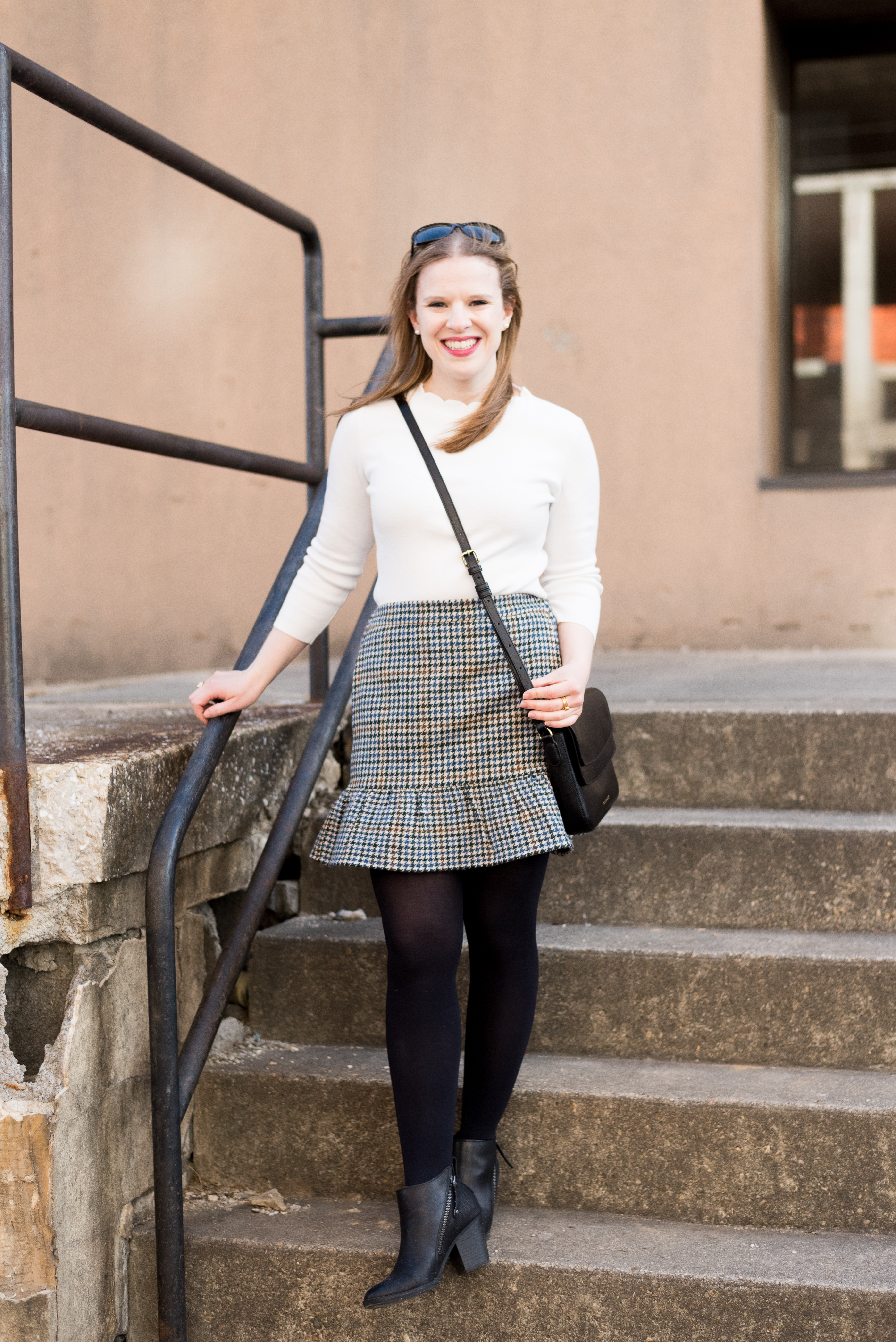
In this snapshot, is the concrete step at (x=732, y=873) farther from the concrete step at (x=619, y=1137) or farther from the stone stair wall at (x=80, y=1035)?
the stone stair wall at (x=80, y=1035)

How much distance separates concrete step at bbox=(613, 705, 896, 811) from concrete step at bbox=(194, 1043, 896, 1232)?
0.61m

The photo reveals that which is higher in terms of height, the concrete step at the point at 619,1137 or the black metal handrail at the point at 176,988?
the black metal handrail at the point at 176,988

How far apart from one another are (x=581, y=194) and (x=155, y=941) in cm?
401

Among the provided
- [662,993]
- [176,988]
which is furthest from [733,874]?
[176,988]

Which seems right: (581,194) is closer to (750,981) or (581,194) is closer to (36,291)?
(36,291)

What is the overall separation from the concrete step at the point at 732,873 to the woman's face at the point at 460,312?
3.23 ft

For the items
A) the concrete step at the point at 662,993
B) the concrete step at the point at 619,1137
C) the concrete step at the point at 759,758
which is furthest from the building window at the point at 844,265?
the concrete step at the point at 619,1137

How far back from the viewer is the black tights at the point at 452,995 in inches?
71.6

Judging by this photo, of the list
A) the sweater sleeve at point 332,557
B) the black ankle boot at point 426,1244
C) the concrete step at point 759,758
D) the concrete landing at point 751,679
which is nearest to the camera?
the black ankle boot at point 426,1244

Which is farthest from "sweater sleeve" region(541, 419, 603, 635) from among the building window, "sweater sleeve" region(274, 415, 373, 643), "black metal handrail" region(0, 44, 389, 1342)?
the building window

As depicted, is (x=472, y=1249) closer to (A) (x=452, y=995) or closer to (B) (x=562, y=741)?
(A) (x=452, y=995)

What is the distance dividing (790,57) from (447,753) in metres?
4.57

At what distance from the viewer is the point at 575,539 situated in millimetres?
1998

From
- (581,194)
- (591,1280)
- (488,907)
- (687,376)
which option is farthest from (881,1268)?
(581,194)
